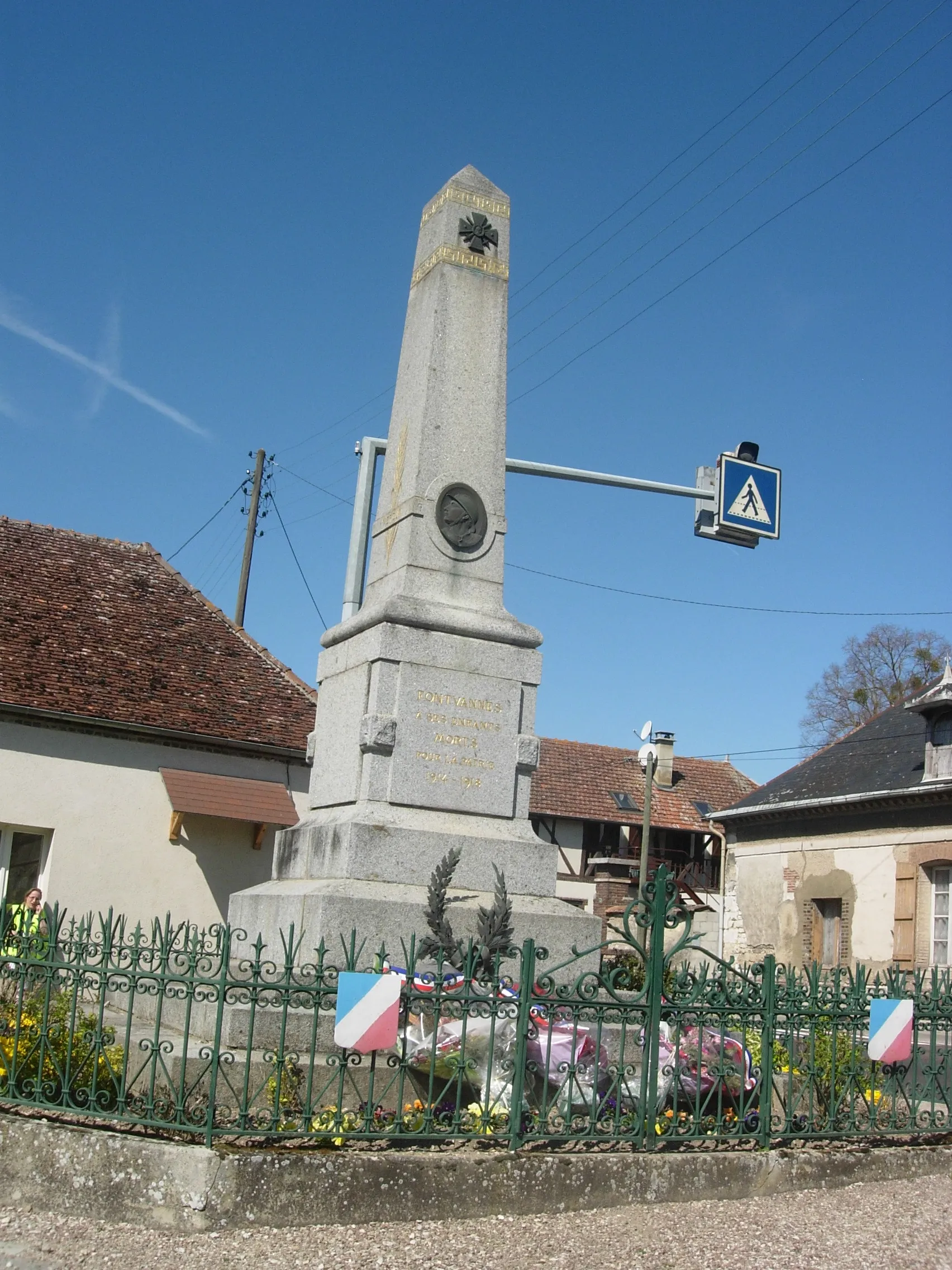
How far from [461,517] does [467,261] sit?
2111 millimetres

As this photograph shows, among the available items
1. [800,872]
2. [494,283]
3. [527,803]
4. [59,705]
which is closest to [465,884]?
[527,803]

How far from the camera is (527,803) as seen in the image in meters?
8.95

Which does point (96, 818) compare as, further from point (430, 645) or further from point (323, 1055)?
point (323, 1055)

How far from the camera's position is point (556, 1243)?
5504 mm

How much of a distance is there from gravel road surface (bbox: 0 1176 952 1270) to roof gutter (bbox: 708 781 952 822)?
17132 millimetres

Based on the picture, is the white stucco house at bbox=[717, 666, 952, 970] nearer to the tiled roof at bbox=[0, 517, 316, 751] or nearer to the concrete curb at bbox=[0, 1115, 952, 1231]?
the tiled roof at bbox=[0, 517, 316, 751]

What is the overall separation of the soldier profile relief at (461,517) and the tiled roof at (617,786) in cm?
2520

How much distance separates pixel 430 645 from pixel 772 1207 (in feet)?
13.7

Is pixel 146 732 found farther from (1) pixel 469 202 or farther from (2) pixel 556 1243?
(2) pixel 556 1243

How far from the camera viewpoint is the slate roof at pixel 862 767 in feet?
78.8

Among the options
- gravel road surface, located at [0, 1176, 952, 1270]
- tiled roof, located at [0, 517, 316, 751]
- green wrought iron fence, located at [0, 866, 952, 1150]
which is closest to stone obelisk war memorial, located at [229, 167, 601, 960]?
green wrought iron fence, located at [0, 866, 952, 1150]

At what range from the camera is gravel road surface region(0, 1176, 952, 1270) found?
5.07m

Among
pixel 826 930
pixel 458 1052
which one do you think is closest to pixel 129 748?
pixel 458 1052

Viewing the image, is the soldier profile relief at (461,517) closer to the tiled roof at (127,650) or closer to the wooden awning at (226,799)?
the wooden awning at (226,799)
